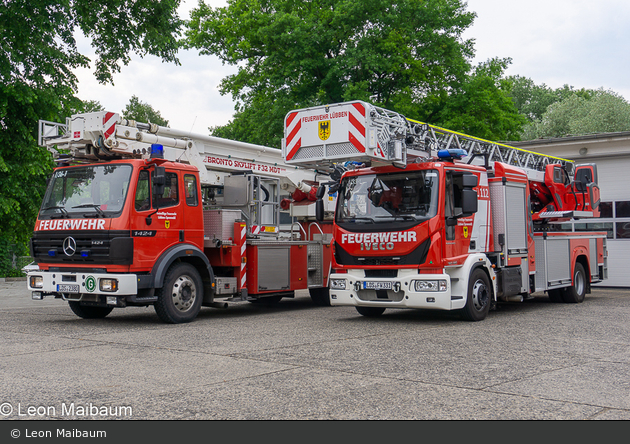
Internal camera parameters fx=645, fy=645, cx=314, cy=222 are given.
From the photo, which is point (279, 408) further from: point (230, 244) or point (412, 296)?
point (230, 244)

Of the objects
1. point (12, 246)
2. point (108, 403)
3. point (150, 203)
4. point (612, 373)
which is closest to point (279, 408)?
point (108, 403)

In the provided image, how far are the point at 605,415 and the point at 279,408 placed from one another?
241 centimetres

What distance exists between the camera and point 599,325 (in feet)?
33.8

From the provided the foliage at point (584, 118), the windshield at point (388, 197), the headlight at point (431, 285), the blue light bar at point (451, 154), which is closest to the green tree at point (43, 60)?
the windshield at point (388, 197)

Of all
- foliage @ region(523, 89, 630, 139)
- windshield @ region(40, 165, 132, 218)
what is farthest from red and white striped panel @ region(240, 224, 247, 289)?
foliage @ region(523, 89, 630, 139)

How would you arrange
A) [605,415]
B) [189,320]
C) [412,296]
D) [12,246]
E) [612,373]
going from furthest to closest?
1. [12,246]
2. [189,320]
3. [412,296]
4. [612,373]
5. [605,415]

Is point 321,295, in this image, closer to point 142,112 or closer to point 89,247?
point 89,247

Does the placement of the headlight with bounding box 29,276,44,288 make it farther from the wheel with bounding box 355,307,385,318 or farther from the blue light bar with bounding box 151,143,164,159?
the wheel with bounding box 355,307,385,318

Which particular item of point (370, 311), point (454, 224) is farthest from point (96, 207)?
point (454, 224)

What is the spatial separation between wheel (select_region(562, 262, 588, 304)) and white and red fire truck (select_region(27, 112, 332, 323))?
20.5ft

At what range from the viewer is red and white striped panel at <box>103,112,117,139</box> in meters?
10.4

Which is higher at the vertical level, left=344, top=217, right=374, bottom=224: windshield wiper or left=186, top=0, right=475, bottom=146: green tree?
left=186, top=0, right=475, bottom=146: green tree

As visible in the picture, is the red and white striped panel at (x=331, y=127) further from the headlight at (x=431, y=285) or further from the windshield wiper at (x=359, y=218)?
the headlight at (x=431, y=285)

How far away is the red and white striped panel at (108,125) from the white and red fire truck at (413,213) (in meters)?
2.88
